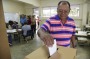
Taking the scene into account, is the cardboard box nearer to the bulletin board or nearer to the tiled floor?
the tiled floor

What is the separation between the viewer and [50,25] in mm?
1282

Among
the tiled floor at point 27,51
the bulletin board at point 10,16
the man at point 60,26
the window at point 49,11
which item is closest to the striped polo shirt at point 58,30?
the man at point 60,26

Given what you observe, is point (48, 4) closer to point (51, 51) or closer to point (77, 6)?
point (77, 6)

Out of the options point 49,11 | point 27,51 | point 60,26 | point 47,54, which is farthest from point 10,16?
point 47,54

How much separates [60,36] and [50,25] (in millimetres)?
180

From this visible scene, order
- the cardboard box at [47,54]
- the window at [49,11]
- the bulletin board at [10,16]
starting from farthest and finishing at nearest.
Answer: the window at [49,11], the bulletin board at [10,16], the cardboard box at [47,54]

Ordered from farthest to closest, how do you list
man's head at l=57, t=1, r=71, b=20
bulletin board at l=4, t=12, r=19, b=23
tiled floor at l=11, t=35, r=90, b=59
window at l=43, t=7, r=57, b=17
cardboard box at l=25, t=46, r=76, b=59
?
1. window at l=43, t=7, r=57, b=17
2. bulletin board at l=4, t=12, r=19, b=23
3. tiled floor at l=11, t=35, r=90, b=59
4. man's head at l=57, t=1, r=71, b=20
5. cardboard box at l=25, t=46, r=76, b=59

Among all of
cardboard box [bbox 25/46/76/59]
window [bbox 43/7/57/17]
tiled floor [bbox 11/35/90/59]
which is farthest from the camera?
window [bbox 43/7/57/17]

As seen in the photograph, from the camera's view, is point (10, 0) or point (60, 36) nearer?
point (60, 36)

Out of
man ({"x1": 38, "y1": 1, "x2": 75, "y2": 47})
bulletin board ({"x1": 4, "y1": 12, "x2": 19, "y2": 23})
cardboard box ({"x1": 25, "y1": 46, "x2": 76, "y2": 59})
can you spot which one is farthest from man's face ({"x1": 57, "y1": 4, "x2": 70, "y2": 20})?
bulletin board ({"x1": 4, "y1": 12, "x2": 19, "y2": 23})

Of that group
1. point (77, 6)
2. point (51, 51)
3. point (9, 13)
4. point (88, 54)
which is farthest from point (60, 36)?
point (77, 6)

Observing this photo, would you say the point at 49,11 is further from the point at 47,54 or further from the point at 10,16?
the point at 47,54

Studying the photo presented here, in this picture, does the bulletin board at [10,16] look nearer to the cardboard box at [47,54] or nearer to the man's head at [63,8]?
the man's head at [63,8]

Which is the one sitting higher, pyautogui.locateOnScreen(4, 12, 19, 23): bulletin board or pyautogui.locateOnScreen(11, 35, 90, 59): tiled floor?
pyautogui.locateOnScreen(4, 12, 19, 23): bulletin board
